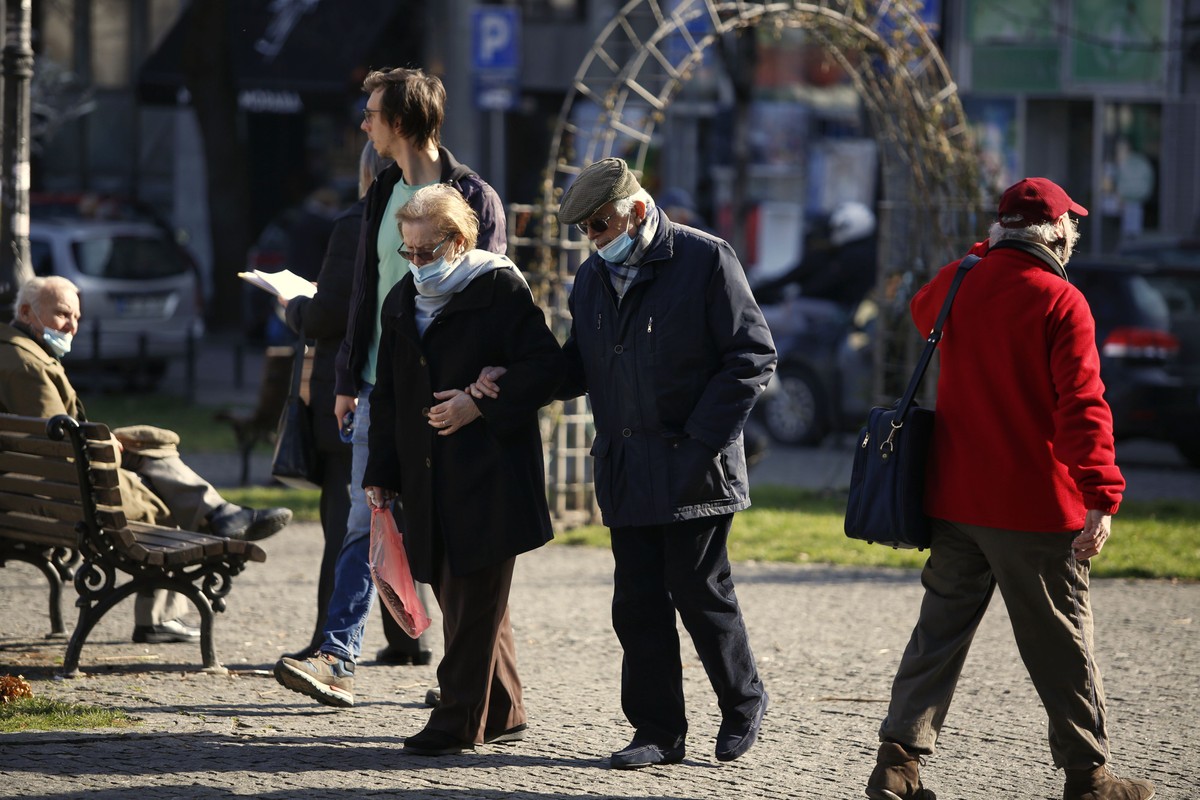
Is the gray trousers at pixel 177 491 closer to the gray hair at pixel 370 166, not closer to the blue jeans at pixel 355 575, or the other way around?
the blue jeans at pixel 355 575

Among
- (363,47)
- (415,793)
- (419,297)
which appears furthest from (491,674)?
(363,47)

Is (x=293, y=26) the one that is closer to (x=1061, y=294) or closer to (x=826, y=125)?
(x=826, y=125)

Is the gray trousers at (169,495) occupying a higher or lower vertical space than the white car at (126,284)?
lower

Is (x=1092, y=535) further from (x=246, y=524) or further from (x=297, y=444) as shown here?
(x=246, y=524)

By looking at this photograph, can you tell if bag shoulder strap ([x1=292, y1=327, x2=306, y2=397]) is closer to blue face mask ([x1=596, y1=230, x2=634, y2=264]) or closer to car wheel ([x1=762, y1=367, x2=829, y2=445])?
blue face mask ([x1=596, y1=230, x2=634, y2=264])

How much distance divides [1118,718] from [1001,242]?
2069mm

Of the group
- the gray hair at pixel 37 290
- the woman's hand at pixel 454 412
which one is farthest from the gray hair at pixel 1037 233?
the gray hair at pixel 37 290

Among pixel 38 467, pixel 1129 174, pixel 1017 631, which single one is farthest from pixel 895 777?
pixel 1129 174

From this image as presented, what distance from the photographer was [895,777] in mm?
4992

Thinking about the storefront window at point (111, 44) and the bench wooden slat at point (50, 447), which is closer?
the bench wooden slat at point (50, 447)

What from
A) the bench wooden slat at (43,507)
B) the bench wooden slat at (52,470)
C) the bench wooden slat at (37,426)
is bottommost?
the bench wooden slat at (43,507)

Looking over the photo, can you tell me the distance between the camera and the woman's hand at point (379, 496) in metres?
5.63

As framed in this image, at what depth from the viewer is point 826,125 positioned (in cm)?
2994

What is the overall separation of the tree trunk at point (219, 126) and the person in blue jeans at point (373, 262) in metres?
17.3
